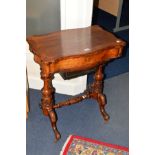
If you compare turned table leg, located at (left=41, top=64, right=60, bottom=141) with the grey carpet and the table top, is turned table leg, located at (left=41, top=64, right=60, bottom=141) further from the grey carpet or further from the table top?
the table top

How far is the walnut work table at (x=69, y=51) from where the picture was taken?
7.30ft

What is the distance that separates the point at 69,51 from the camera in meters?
2.28

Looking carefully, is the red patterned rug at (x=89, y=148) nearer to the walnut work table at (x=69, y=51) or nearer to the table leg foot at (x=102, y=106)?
the walnut work table at (x=69, y=51)

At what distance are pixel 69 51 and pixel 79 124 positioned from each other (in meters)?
0.81

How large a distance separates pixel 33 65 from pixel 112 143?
108 centimetres

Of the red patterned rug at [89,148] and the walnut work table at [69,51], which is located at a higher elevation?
the walnut work table at [69,51]

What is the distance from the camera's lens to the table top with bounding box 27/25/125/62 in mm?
2252

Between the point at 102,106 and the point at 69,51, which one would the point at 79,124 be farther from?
the point at 69,51

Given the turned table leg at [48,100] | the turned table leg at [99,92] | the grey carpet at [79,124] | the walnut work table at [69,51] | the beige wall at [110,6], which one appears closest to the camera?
the walnut work table at [69,51]

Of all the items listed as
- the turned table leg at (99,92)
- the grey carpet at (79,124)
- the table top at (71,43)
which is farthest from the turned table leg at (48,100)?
the turned table leg at (99,92)
